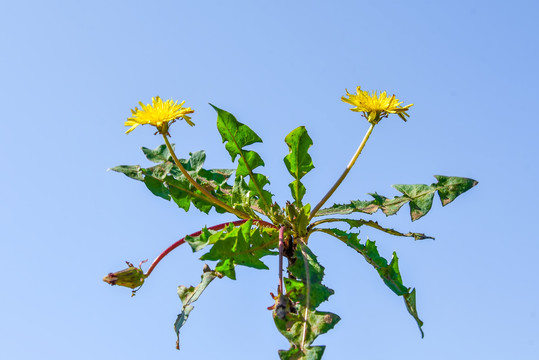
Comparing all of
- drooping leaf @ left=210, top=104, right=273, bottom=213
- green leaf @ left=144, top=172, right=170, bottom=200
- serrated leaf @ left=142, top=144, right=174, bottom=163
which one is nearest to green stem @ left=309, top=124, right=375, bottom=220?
drooping leaf @ left=210, top=104, right=273, bottom=213

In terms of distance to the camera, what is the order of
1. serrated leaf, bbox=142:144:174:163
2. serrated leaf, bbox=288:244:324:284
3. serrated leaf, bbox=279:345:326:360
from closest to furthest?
serrated leaf, bbox=279:345:326:360, serrated leaf, bbox=288:244:324:284, serrated leaf, bbox=142:144:174:163

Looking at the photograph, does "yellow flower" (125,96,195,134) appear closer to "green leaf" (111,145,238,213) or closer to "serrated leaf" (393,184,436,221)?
"green leaf" (111,145,238,213)

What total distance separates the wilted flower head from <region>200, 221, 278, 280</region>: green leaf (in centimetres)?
61

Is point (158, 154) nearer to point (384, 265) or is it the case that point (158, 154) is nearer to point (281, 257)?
point (281, 257)

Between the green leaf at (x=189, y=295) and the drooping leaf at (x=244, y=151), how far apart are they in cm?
55

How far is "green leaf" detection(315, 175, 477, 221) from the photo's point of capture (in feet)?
15.7

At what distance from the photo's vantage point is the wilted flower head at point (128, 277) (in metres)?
4.45

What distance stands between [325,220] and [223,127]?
0.87 m

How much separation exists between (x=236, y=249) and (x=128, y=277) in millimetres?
741

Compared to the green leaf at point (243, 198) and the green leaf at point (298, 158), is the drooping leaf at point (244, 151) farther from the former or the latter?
the green leaf at point (298, 158)

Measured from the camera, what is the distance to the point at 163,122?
14.5ft

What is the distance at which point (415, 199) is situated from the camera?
4.88 m

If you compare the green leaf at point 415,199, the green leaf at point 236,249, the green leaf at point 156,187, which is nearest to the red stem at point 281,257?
the green leaf at point 236,249

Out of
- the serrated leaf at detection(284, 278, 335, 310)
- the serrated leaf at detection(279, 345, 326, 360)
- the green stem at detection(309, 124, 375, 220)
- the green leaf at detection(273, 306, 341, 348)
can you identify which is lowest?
the serrated leaf at detection(279, 345, 326, 360)
